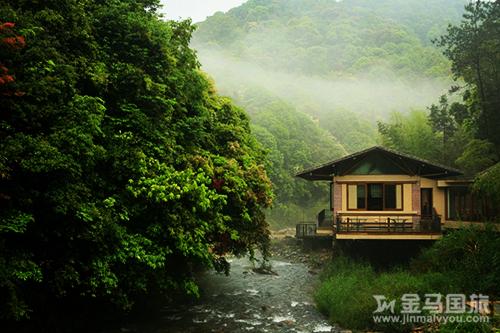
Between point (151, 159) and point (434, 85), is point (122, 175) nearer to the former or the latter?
point (151, 159)

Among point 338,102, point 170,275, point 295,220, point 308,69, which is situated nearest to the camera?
point 170,275

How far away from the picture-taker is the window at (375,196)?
78.6ft

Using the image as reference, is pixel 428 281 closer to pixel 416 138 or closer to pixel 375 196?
pixel 375 196

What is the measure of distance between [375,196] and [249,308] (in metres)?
10.5

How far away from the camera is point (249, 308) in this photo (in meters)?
18.4

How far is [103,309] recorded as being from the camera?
15.2 m

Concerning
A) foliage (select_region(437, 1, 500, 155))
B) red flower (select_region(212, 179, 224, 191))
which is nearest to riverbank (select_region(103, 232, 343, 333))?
red flower (select_region(212, 179, 224, 191))

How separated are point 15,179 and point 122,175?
303 cm

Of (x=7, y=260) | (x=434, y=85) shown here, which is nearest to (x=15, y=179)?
(x=7, y=260)

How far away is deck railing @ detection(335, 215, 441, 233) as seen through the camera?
21.4 meters

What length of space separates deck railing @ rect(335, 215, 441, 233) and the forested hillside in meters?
35.9

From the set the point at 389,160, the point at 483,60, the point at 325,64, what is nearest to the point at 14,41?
the point at 389,160

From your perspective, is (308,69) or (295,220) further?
(308,69)

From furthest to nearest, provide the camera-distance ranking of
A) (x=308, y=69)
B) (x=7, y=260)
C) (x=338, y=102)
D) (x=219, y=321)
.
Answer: (x=308, y=69) < (x=338, y=102) < (x=219, y=321) < (x=7, y=260)
